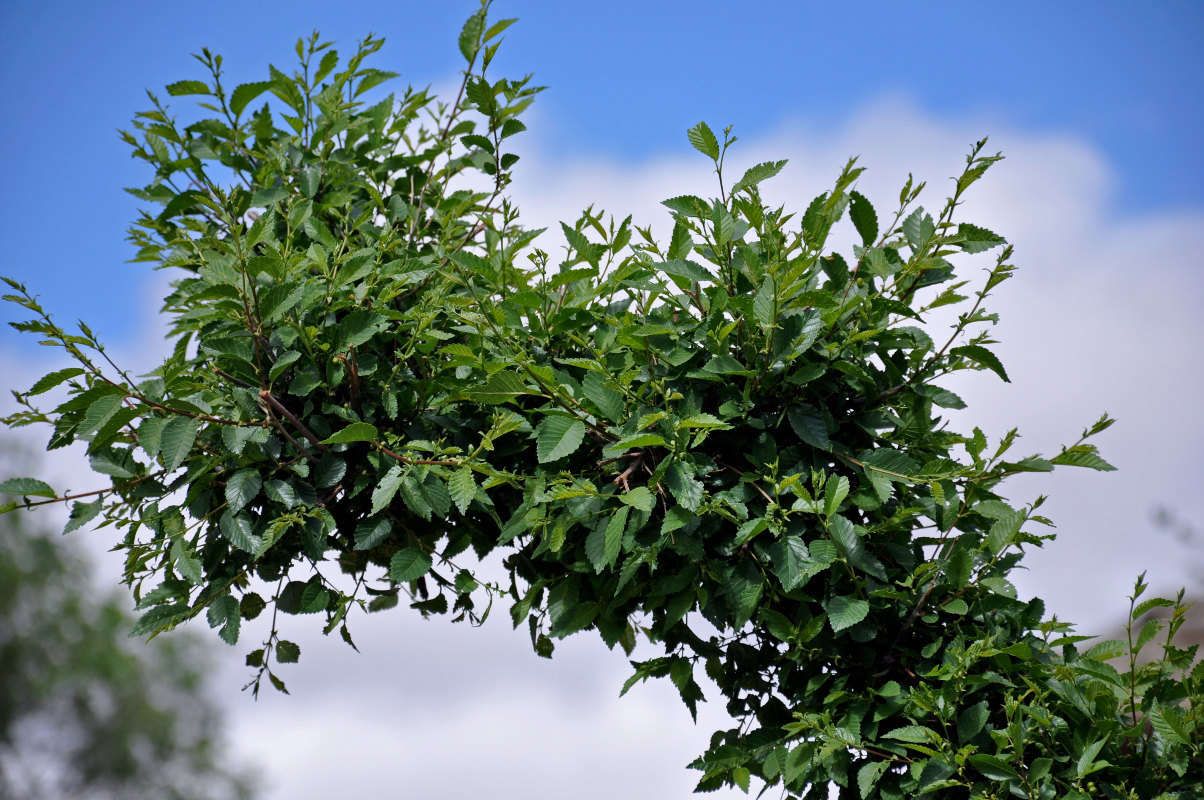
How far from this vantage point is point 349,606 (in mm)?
1807

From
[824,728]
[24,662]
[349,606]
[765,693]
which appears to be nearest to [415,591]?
[349,606]

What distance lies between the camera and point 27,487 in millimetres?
1714

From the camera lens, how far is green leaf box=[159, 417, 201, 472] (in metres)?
1.58

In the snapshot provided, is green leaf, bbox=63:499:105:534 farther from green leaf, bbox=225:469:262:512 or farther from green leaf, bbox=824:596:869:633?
green leaf, bbox=824:596:869:633

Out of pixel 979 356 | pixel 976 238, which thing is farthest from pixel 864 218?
pixel 979 356

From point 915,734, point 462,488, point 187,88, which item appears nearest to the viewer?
point 915,734

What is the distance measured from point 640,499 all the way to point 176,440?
0.85 metres

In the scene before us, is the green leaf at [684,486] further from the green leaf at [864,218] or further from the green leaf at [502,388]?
the green leaf at [864,218]

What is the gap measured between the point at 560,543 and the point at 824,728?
55 centimetres

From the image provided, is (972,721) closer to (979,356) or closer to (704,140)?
(979,356)

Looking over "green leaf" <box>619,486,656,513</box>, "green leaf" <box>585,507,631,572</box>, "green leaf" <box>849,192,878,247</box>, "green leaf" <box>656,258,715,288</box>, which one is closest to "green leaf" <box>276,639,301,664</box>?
"green leaf" <box>585,507,631,572</box>

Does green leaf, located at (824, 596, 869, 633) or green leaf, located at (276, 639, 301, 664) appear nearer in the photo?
green leaf, located at (824, 596, 869, 633)

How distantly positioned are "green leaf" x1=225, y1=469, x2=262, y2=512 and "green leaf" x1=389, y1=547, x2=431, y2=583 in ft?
0.98

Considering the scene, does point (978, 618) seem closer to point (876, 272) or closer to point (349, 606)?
point (876, 272)
